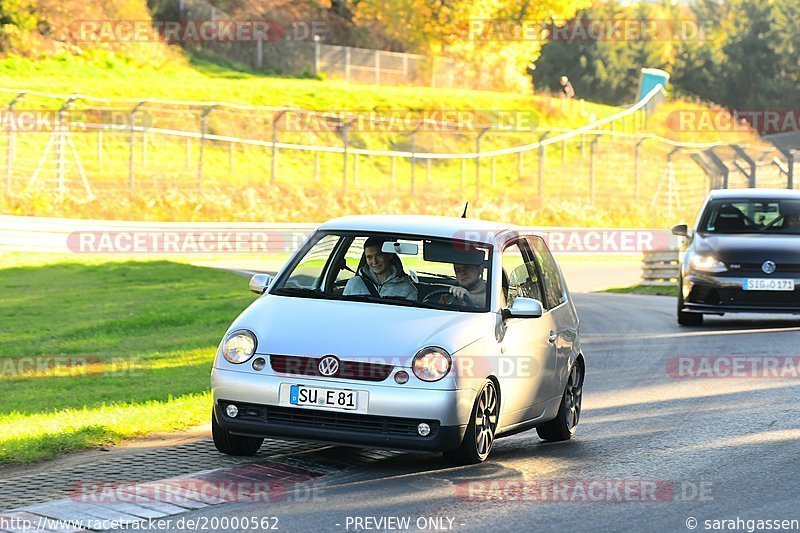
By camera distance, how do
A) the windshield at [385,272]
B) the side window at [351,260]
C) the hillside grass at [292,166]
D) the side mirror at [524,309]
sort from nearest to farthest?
the side mirror at [524,309]
the windshield at [385,272]
the side window at [351,260]
the hillside grass at [292,166]

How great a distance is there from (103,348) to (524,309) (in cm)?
888

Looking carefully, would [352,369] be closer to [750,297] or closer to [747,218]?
[750,297]

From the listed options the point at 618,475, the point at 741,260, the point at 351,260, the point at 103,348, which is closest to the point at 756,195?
the point at 741,260

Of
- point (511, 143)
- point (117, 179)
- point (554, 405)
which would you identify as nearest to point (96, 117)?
point (117, 179)

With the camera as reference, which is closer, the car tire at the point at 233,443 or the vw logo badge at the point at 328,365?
the vw logo badge at the point at 328,365

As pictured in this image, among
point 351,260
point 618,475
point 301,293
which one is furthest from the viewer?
point 351,260

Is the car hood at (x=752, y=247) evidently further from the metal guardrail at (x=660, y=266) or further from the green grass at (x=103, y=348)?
the metal guardrail at (x=660, y=266)

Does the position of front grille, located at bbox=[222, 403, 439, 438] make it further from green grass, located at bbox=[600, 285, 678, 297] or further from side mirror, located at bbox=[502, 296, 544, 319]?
green grass, located at bbox=[600, 285, 678, 297]

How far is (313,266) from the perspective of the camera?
1001 centimetres

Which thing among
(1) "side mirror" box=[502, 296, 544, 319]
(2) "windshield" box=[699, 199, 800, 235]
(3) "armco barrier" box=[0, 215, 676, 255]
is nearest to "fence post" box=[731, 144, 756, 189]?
(3) "armco barrier" box=[0, 215, 676, 255]

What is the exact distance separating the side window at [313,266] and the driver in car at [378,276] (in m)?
0.28

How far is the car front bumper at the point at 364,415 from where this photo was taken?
27.8 feet

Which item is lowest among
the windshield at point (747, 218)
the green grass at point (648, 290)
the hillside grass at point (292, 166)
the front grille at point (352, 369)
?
the green grass at point (648, 290)

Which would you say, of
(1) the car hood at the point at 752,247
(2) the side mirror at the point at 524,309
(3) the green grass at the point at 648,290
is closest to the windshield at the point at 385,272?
(2) the side mirror at the point at 524,309
